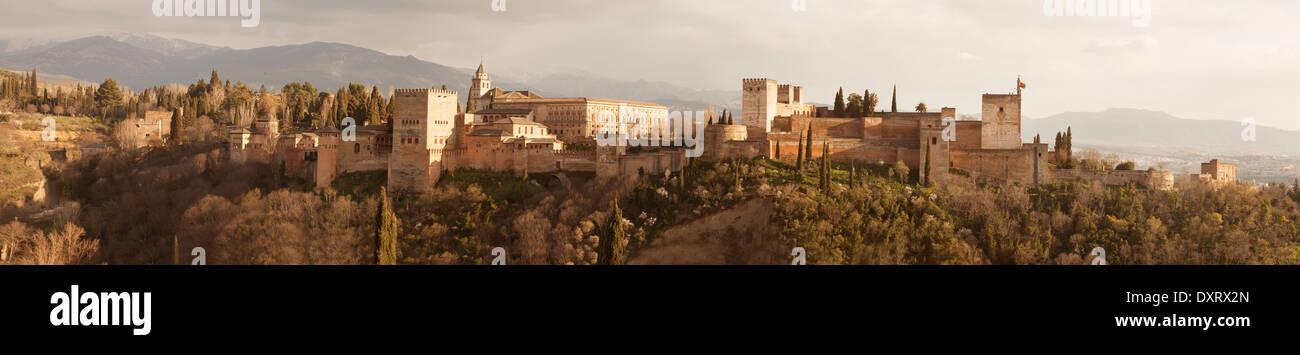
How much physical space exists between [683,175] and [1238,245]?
20.1 m

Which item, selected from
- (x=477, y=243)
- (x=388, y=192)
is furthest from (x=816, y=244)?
→ (x=388, y=192)

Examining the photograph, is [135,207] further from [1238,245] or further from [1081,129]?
[1081,129]

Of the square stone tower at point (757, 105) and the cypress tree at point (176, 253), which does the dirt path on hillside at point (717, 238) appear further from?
the cypress tree at point (176, 253)

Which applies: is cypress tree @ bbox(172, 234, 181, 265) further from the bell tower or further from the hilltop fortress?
the bell tower

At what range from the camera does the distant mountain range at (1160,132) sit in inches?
2475

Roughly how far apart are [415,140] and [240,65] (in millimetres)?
118414

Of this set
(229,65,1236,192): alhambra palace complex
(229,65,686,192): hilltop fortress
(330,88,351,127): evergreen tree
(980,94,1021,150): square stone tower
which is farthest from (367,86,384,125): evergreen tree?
(980,94,1021,150): square stone tower

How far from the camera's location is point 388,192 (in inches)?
1428

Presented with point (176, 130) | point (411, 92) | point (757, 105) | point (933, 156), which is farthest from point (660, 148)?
point (176, 130)

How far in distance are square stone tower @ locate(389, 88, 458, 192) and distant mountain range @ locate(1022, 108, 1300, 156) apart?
4300 cm

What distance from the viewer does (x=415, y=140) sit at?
36.4 meters

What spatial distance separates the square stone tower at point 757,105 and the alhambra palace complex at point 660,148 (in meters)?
0.08

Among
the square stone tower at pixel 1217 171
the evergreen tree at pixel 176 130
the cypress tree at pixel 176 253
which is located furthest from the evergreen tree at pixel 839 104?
the evergreen tree at pixel 176 130

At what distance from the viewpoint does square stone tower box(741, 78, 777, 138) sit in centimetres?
4025
